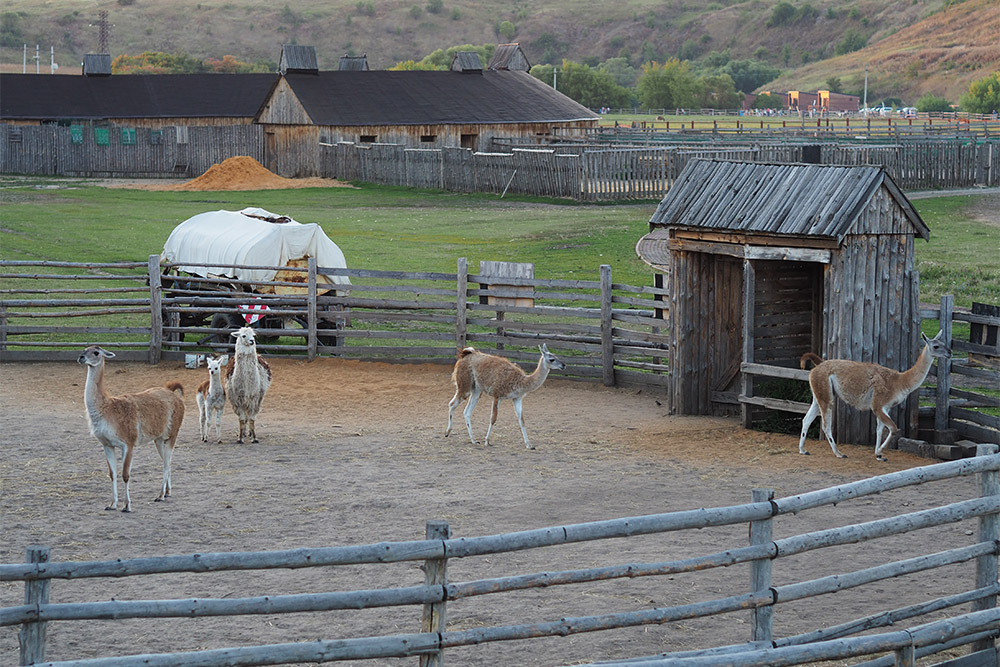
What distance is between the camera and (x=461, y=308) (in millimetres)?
18906

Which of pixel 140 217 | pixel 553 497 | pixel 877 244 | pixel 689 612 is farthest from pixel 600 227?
pixel 689 612

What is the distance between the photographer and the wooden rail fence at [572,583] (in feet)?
19.0

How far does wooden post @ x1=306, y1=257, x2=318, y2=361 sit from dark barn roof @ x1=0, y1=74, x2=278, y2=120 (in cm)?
3611

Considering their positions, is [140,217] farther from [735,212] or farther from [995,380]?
[995,380]

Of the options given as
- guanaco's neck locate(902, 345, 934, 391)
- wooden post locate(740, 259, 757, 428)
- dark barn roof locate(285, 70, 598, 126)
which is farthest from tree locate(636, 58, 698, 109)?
guanaco's neck locate(902, 345, 934, 391)

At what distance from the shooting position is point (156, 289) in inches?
770

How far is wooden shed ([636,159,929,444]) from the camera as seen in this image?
13.7 m

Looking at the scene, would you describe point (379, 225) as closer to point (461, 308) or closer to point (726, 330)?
point (461, 308)

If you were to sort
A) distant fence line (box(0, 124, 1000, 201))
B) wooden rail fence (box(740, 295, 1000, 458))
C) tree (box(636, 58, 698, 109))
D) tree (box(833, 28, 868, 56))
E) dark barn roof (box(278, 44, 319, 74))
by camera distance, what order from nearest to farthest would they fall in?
wooden rail fence (box(740, 295, 1000, 458))
distant fence line (box(0, 124, 1000, 201))
dark barn roof (box(278, 44, 319, 74))
tree (box(636, 58, 698, 109))
tree (box(833, 28, 868, 56))

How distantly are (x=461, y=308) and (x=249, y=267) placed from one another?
11.1 ft

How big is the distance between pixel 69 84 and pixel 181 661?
175 feet

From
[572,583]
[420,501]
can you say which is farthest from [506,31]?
[572,583]

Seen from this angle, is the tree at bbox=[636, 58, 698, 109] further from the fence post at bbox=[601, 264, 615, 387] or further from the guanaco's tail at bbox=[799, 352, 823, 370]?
the guanaco's tail at bbox=[799, 352, 823, 370]

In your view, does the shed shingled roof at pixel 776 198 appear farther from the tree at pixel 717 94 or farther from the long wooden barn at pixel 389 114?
the tree at pixel 717 94
